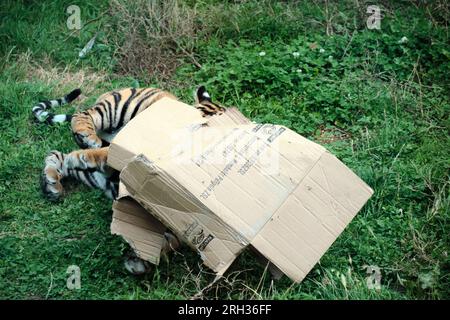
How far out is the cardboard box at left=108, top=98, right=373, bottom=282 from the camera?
405cm

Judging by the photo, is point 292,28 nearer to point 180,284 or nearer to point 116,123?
point 116,123

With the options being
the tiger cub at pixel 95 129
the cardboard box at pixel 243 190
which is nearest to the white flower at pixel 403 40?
the tiger cub at pixel 95 129

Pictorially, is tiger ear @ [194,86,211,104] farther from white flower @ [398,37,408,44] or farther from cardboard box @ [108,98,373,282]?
white flower @ [398,37,408,44]

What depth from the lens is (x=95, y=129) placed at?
6008 millimetres

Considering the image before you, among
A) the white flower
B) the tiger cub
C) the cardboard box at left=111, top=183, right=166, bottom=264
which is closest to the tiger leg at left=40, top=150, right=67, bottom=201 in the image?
the tiger cub

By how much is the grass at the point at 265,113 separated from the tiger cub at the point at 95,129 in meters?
0.11

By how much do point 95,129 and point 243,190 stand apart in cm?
221

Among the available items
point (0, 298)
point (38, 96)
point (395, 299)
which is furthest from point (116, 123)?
point (395, 299)

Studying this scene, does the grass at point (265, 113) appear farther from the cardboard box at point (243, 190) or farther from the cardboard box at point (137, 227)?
the cardboard box at point (243, 190)

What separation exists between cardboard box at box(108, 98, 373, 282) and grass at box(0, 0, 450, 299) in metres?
0.34

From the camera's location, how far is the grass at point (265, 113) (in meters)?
4.58

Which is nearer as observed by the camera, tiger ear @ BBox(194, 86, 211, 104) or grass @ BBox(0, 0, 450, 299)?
grass @ BBox(0, 0, 450, 299)

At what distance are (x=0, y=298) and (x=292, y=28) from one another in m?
3.78

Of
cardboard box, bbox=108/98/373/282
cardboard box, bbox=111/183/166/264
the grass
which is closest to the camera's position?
cardboard box, bbox=108/98/373/282
